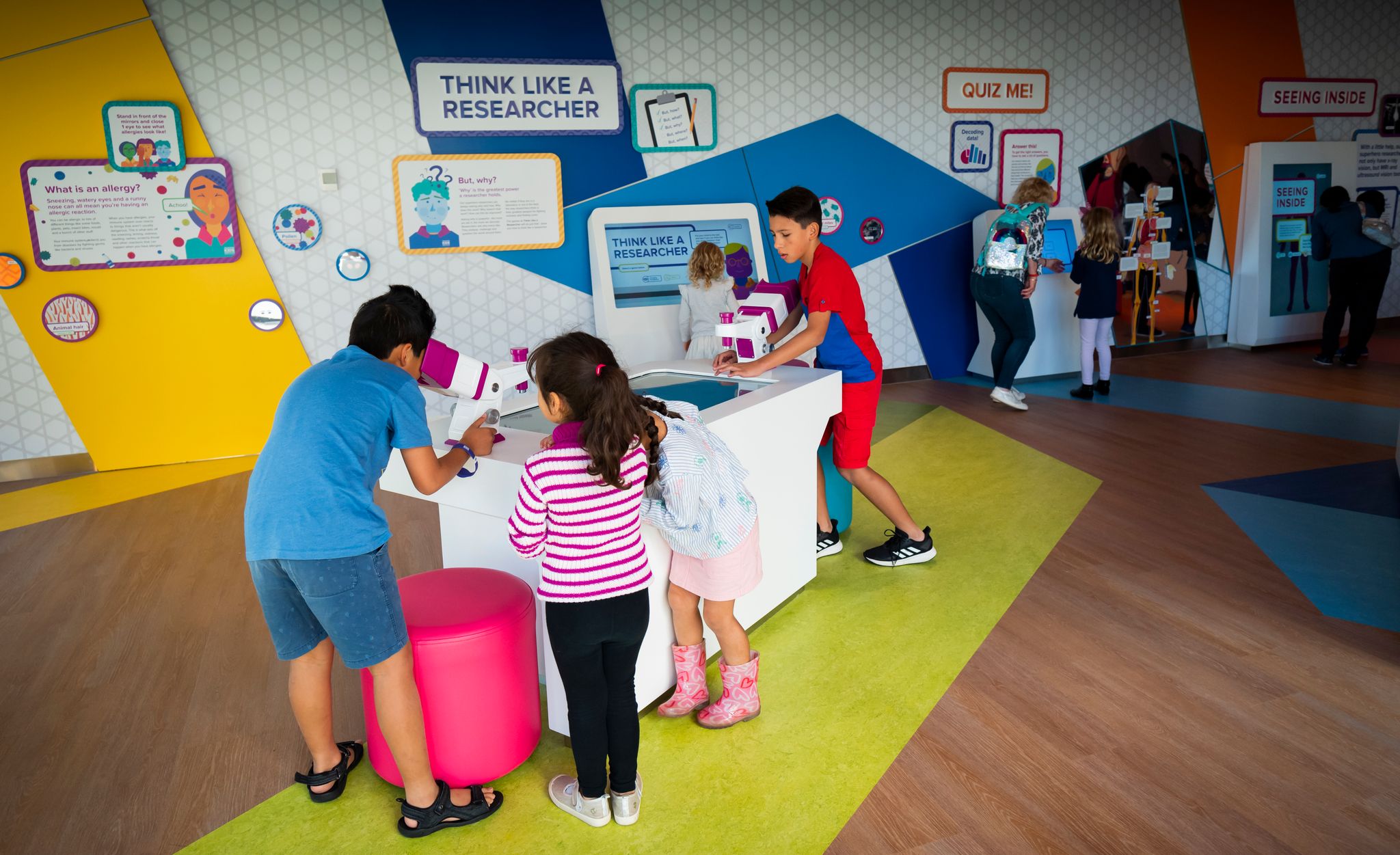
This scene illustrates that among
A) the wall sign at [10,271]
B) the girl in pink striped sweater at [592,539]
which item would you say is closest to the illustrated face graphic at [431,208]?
the wall sign at [10,271]

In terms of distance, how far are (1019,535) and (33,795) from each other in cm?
341

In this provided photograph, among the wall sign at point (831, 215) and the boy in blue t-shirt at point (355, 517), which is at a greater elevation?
the wall sign at point (831, 215)

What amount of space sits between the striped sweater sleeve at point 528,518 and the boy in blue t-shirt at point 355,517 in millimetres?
227

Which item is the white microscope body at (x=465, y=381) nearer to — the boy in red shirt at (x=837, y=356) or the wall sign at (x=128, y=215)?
the boy in red shirt at (x=837, y=356)

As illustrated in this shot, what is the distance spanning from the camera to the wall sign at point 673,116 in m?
5.73

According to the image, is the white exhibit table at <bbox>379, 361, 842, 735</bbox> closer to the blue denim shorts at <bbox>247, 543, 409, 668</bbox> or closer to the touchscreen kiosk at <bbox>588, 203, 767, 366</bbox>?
the blue denim shorts at <bbox>247, 543, 409, 668</bbox>

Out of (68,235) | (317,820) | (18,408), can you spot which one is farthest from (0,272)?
(317,820)

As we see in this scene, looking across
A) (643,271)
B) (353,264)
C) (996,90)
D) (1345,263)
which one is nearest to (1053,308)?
(996,90)

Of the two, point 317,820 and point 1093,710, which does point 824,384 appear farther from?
point 317,820

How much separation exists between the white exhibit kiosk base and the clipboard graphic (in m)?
2.39

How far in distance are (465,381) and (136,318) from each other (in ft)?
12.8

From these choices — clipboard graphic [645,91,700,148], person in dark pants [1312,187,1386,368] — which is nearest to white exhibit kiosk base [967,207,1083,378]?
person in dark pants [1312,187,1386,368]

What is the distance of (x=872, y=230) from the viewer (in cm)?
655

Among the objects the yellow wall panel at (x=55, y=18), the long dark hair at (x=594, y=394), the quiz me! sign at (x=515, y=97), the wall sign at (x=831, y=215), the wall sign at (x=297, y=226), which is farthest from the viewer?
the wall sign at (x=831, y=215)
